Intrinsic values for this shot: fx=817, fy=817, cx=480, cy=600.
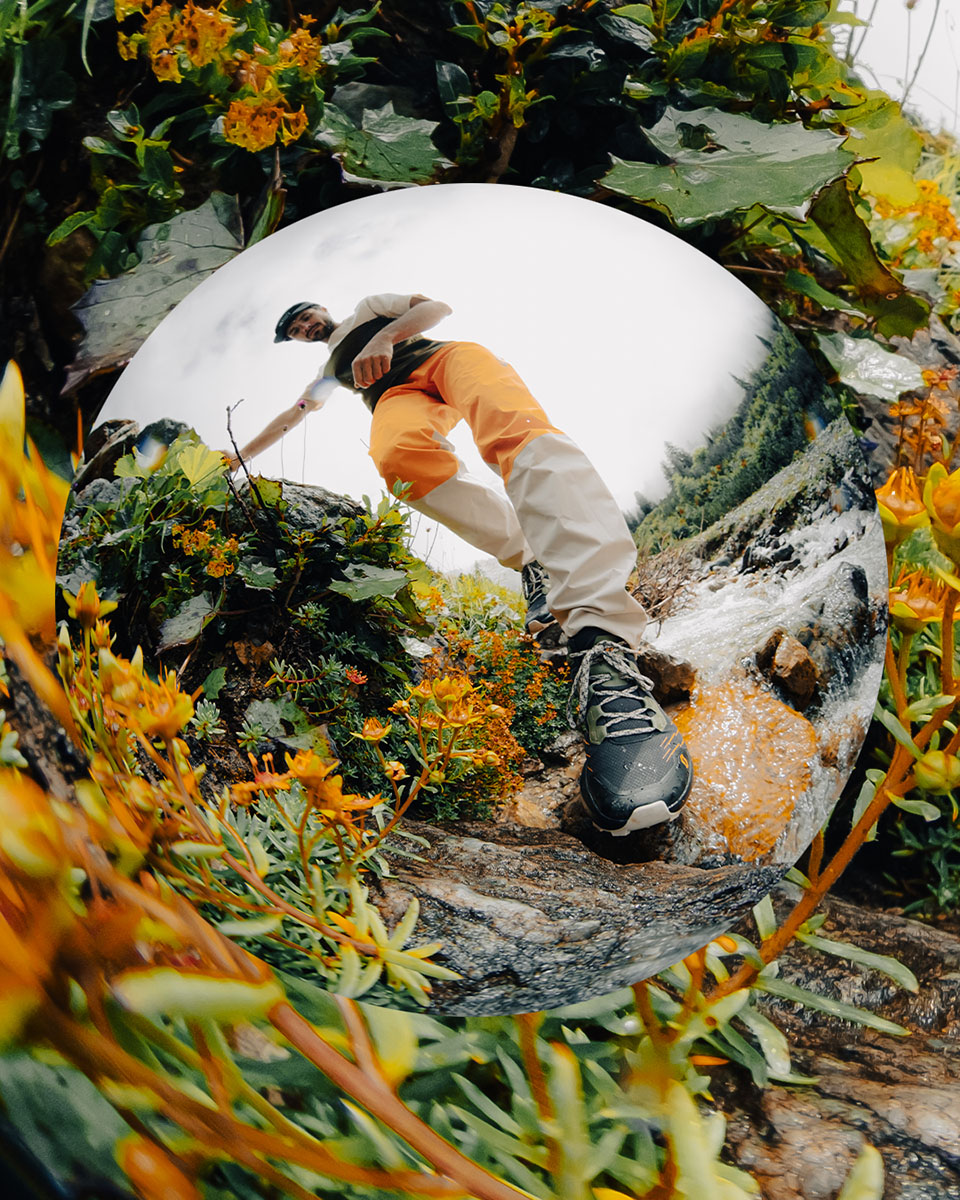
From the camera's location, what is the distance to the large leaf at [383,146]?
119 centimetres

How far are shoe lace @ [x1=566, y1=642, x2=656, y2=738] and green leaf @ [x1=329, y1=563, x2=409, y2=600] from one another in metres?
0.19

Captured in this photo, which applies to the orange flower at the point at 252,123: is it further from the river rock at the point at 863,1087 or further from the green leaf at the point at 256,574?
the river rock at the point at 863,1087

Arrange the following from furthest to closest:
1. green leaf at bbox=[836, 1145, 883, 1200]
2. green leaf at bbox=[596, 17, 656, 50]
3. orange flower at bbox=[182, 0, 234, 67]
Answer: green leaf at bbox=[596, 17, 656, 50] < orange flower at bbox=[182, 0, 234, 67] < green leaf at bbox=[836, 1145, 883, 1200]

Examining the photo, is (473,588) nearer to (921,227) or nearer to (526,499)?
(526,499)

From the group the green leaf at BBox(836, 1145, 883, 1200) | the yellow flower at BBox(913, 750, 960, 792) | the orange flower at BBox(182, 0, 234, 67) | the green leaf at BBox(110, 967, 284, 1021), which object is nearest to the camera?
the green leaf at BBox(110, 967, 284, 1021)

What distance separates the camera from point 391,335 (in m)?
0.82

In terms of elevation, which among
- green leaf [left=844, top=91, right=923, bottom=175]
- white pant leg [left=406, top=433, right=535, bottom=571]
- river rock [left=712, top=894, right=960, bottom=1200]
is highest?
green leaf [left=844, top=91, right=923, bottom=175]

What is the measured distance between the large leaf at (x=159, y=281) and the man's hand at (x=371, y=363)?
0.55 metres

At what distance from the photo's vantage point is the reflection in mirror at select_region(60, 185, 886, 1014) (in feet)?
2.60

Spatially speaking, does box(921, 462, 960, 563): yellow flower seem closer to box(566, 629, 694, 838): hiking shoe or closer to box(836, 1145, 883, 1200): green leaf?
box(566, 629, 694, 838): hiking shoe

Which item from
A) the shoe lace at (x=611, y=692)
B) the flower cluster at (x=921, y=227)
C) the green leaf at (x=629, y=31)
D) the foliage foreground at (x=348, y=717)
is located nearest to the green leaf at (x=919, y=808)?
the foliage foreground at (x=348, y=717)

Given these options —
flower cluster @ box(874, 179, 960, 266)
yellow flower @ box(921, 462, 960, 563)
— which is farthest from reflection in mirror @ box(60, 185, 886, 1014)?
flower cluster @ box(874, 179, 960, 266)

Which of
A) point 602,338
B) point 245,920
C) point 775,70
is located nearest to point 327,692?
point 245,920

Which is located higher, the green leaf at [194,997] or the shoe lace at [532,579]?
the shoe lace at [532,579]
